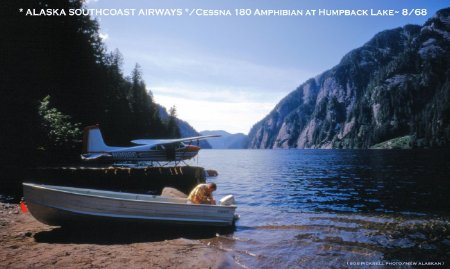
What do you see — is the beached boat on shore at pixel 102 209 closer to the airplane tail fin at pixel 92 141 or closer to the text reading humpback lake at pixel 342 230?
the text reading humpback lake at pixel 342 230

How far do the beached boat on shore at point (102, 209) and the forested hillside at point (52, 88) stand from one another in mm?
13498

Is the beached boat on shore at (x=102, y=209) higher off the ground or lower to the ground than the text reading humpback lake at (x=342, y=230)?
higher

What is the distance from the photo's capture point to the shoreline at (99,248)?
8.05 metres

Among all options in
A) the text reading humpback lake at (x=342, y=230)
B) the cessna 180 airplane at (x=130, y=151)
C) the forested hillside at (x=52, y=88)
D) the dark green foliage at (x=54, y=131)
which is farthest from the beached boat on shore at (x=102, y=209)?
the dark green foliage at (x=54, y=131)

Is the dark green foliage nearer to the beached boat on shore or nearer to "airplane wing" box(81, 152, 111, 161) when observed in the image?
"airplane wing" box(81, 152, 111, 161)

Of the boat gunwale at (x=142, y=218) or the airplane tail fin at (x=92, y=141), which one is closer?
the boat gunwale at (x=142, y=218)

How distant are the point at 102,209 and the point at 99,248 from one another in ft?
7.31

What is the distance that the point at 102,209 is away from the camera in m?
11.4

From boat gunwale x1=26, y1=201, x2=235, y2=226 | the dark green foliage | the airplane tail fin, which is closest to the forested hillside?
the dark green foliage

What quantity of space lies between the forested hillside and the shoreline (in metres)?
12.0

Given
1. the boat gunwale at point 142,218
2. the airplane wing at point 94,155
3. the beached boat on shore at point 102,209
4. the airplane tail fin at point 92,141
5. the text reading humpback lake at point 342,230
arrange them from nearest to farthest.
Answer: the text reading humpback lake at point 342,230 → the beached boat on shore at point 102,209 → the boat gunwale at point 142,218 → the airplane wing at point 94,155 → the airplane tail fin at point 92,141

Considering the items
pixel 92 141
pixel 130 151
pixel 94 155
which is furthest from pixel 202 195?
pixel 92 141

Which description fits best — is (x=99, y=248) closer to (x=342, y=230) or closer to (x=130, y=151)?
(x=342, y=230)

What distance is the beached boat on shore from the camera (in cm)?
1086
